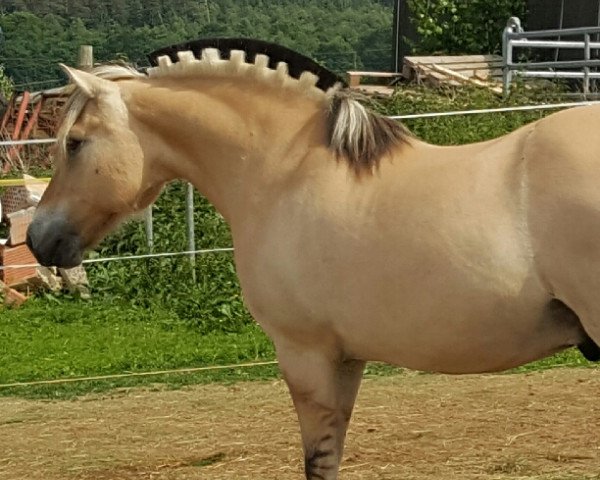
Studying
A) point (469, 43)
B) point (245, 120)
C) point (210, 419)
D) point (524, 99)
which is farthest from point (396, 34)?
point (245, 120)

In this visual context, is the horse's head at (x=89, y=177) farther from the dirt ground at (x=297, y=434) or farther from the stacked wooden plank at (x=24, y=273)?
the stacked wooden plank at (x=24, y=273)

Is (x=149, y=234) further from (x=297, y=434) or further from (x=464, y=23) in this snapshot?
(x=464, y=23)

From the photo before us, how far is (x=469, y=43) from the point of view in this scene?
18719 millimetres

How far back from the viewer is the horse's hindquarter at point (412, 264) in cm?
318

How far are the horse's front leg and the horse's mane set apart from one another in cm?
69

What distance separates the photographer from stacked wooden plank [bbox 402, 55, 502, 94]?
49.9 ft

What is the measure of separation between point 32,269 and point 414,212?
6938 mm

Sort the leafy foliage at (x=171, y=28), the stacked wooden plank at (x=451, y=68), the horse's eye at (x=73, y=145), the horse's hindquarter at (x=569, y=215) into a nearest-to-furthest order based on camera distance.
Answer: the horse's hindquarter at (x=569, y=215)
the horse's eye at (x=73, y=145)
the stacked wooden plank at (x=451, y=68)
the leafy foliage at (x=171, y=28)

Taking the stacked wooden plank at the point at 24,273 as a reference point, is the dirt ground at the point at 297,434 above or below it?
above

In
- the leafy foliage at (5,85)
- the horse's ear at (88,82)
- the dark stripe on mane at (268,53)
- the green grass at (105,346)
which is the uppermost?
the dark stripe on mane at (268,53)

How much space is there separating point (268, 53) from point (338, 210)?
0.76 meters

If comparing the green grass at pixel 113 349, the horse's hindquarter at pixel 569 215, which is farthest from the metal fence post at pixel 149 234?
the horse's hindquarter at pixel 569 215

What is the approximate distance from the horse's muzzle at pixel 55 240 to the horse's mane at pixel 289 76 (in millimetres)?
368

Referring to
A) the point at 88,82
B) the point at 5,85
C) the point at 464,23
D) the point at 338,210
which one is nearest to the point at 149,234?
the point at 88,82
